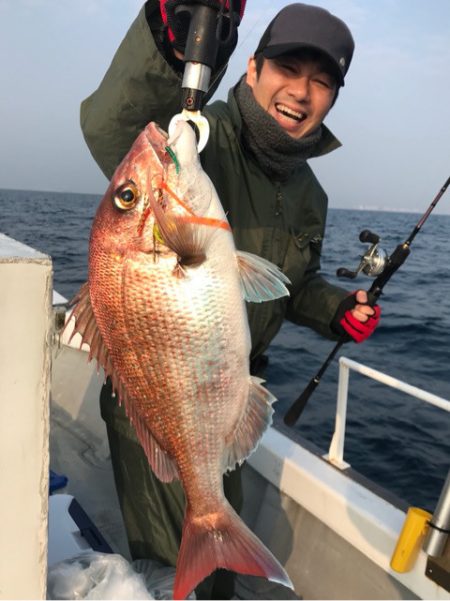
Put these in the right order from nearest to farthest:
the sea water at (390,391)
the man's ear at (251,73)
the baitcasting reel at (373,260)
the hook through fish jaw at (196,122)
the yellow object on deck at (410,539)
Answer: the hook through fish jaw at (196,122) < the yellow object on deck at (410,539) < the man's ear at (251,73) < the baitcasting reel at (373,260) < the sea water at (390,391)

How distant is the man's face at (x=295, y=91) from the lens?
89.0 inches

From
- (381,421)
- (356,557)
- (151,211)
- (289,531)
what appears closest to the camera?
(151,211)

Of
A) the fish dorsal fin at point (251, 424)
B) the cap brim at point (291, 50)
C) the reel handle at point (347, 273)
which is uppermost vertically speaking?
the cap brim at point (291, 50)

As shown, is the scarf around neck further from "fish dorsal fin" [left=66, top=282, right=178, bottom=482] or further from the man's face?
"fish dorsal fin" [left=66, top=282, right=178, bottom=482]

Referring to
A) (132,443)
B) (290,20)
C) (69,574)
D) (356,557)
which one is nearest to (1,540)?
(69,574)

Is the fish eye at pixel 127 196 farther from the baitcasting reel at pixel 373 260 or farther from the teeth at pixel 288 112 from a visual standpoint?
the baitcasting reel at pixel 373 260

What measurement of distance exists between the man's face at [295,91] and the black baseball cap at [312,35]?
6 centimetres

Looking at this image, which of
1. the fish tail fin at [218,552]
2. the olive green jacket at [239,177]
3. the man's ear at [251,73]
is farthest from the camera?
the man's ear at [251,73]

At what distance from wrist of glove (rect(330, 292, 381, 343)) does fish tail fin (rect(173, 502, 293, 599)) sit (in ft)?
3.51

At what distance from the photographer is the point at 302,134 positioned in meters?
2.37

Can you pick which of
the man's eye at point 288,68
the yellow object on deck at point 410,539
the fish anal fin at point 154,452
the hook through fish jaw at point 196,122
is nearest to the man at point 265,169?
the man's eye at point 288,68

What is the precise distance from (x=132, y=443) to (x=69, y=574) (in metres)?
0.57

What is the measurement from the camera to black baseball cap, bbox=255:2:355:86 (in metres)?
2.15

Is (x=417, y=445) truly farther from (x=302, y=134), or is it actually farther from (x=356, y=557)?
(x=302, y=134)
